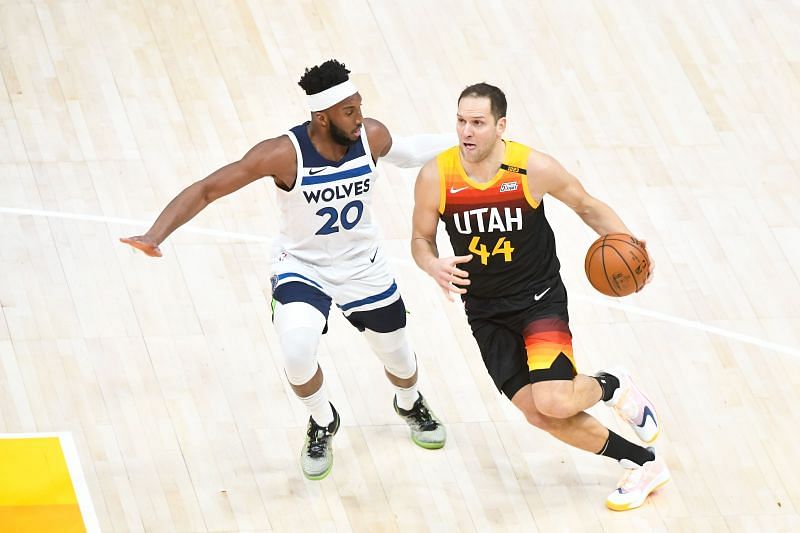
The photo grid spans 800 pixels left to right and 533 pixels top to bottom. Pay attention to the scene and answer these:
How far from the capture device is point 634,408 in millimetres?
7254

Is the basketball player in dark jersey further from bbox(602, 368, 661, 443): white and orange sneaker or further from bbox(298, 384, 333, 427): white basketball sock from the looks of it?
bbox(298, 384, 333, 427): white basketball sock

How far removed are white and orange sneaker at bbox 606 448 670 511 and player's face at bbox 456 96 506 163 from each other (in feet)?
6.19

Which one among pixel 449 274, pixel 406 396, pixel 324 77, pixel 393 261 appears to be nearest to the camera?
pixel 449 274

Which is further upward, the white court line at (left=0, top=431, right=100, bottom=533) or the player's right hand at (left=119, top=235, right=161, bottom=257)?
the player's right hand at (left=119, top=235, right=161, bottom=257)

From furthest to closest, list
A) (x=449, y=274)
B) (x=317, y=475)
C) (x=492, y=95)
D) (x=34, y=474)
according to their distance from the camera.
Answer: (x=317, y=475)
(x=34, y=474)
(x=492, y=95)
(x=449, y=274)

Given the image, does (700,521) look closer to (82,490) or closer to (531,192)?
(531,192)

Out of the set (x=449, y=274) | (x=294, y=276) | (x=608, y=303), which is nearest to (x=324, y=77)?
(x=294, y=276)

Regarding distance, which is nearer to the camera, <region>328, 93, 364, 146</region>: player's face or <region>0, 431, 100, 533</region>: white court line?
<region>328, 93, 364, 146</region>: player's face

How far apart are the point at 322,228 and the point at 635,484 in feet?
7.06

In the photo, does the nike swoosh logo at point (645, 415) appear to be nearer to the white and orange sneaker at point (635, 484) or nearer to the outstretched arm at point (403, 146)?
the white and orange sneaker at point (635, 484)

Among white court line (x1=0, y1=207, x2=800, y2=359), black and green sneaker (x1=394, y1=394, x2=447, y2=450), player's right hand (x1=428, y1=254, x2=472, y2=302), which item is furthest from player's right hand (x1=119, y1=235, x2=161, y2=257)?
white court line (x1=0, y1=207, x2=800, y2=359)

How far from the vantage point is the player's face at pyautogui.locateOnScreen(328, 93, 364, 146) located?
22.5ft

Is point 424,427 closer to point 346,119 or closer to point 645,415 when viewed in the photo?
point 645,415

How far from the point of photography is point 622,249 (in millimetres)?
6727
